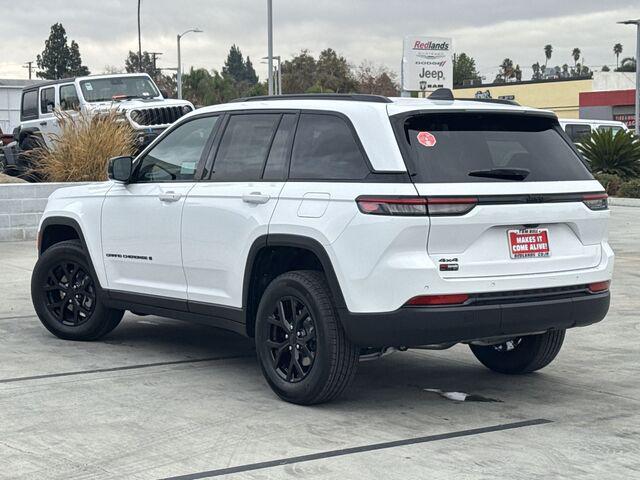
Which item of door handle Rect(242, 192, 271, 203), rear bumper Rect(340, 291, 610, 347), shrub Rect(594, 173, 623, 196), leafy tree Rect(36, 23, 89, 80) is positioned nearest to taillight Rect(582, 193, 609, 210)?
rear bumper Rect(340, 291, 610, 347)

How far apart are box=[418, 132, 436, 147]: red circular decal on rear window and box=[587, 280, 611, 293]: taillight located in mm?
1335

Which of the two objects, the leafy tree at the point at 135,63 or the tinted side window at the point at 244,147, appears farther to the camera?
the leafy tree at the point at 135,63

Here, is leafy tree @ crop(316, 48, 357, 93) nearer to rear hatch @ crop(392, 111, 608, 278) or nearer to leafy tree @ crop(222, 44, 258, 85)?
rear hatch @ crop(392, 111, 608, 278)

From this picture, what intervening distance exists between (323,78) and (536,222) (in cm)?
7496

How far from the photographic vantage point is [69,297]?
873 cm

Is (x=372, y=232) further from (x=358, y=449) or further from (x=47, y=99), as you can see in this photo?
(x=47, y=99)

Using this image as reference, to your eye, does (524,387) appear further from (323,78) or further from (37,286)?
(323,78)

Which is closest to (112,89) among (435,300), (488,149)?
(488,149)

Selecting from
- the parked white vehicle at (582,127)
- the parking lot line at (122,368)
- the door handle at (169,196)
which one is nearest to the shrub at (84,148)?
the parking lot line at (122,368)

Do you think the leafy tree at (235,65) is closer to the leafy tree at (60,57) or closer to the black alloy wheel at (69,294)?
the leafy tree at (60,57)

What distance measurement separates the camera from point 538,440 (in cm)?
580

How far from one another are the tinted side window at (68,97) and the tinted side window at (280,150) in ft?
53.3

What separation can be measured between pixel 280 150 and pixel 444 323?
1647 millimetres

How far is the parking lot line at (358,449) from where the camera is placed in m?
5.20
